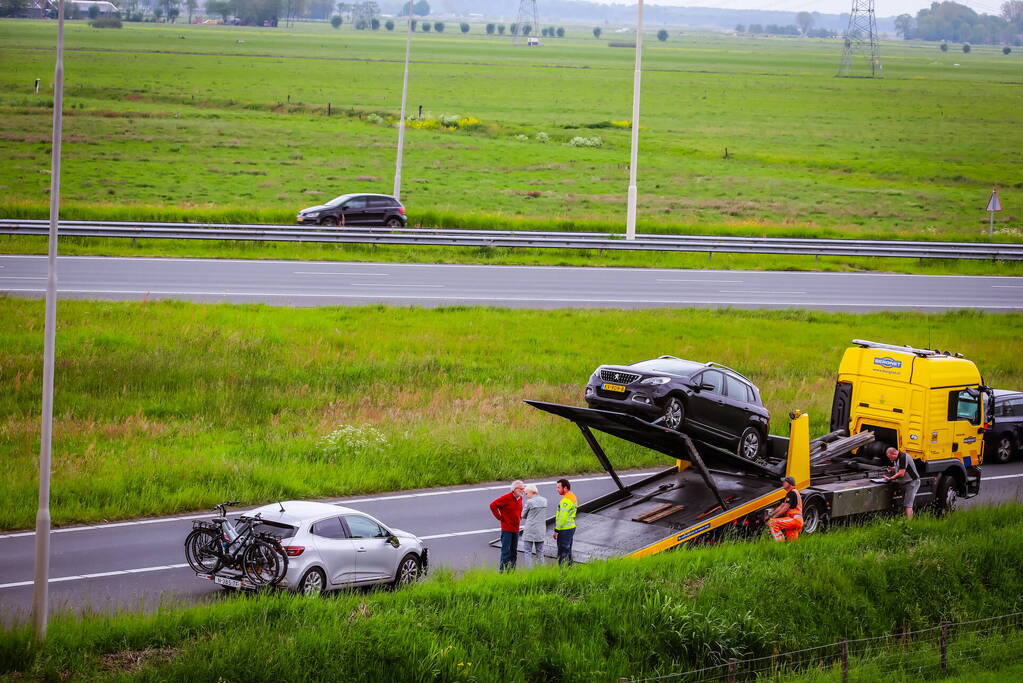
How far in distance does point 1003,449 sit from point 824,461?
8.92 metres

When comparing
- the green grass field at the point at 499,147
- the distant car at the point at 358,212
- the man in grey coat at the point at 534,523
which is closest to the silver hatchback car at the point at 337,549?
the man in grey coat at the point at 534,523

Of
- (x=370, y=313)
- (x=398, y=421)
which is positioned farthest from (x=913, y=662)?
(x=370, y=313)

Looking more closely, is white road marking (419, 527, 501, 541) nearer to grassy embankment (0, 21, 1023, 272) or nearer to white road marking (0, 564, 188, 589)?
white road marking (0, 564, 188, 589)

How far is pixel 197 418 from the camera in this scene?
2586cm

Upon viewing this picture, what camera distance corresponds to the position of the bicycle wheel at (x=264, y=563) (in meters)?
15.4

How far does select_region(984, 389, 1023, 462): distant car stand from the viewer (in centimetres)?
2767

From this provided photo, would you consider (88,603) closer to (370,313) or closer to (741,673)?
(741,673)

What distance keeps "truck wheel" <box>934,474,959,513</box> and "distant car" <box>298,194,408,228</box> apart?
32.0 meters

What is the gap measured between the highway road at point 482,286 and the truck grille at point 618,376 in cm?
1788

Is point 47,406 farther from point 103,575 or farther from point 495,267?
point 495,267

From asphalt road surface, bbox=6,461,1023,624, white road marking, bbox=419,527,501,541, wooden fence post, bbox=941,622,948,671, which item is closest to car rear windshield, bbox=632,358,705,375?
asphalt road surface, bbox=6,461,1023,624

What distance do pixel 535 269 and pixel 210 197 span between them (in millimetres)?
23970

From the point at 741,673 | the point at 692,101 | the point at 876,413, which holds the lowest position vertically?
the point at 741,673

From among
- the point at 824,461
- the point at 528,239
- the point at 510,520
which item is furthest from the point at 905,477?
the point at 528,239
